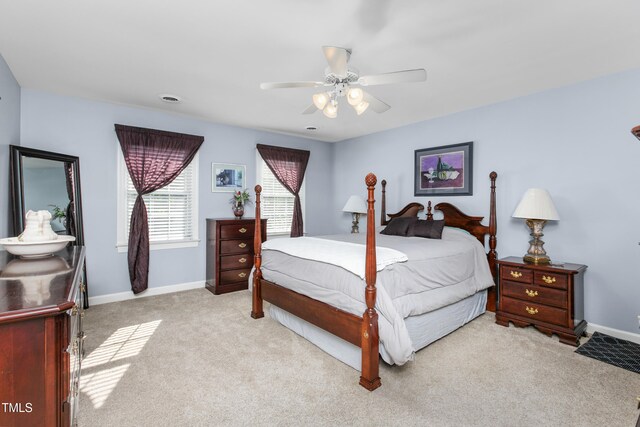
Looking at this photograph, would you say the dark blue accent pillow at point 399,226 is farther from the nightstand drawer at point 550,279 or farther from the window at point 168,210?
the window at point 168,210

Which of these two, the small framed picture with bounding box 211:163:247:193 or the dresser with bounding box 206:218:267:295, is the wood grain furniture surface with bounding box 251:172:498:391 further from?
the small framed picture with bounding box 211:163:247:193

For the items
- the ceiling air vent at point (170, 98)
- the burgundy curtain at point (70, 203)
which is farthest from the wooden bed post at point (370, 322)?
the burgundy curtain at point (70, 203)

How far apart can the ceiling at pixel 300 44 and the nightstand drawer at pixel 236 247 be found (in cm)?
194

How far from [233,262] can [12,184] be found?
2.49 m

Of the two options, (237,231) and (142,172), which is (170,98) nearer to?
(142,172)

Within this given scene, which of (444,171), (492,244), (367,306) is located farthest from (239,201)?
(492,244)

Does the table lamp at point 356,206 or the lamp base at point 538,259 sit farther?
the table lamp at point 356,206

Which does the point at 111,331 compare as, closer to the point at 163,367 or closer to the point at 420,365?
the point at 163,367

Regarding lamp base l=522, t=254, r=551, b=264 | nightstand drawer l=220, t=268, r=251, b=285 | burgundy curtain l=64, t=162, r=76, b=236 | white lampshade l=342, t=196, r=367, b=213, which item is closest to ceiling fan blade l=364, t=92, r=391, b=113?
lamp base l=522, t=254, r=551, b=264

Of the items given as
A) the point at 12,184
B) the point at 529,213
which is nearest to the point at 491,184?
the point at 529,213

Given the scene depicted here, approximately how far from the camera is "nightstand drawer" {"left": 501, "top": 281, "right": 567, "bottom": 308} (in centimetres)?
297

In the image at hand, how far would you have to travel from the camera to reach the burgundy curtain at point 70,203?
353cm

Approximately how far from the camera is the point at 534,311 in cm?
314

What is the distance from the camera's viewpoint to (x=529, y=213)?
315 cm
